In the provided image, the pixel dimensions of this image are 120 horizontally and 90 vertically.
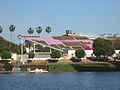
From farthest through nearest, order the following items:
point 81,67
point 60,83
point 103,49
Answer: point 103,49 < point 81,67 < point 60,83

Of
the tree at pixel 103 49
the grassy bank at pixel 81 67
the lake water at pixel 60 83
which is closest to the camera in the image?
the lake water at pixel 60 83

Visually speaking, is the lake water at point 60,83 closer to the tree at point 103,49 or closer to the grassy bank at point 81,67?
the grassy bank at point 81,67

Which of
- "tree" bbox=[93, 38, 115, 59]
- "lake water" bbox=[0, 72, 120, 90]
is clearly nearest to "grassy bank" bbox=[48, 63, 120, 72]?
"tree" bbox=[93, 38, 115, 59]

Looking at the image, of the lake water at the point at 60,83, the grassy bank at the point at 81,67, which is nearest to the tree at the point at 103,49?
the grassy bank at the point at 81,67

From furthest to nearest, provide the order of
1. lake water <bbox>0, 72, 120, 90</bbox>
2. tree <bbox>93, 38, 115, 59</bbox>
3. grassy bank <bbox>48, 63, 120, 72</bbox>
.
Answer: tree <bbox>93, 38, 115, 59</bbox> < grassy bank <bbox>48, 63, 120, 72</bbox> < lake water <bbox>0, 72, 120, 90</bbox>

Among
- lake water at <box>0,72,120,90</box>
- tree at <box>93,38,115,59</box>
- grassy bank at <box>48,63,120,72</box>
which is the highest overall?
tree at <box>93,38,115,59</box>

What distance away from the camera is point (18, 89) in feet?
249

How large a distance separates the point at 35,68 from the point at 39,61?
2467 centimetres

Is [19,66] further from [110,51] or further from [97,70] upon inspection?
[110,51]

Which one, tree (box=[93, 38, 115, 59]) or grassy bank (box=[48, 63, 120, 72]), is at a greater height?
tree (box=[93, 38, 115, 59])

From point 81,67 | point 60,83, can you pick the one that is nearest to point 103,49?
point 81,67

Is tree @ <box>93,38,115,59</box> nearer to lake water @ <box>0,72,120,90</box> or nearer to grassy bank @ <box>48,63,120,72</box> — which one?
grassy bank @ <box>48,63,120,72</box>

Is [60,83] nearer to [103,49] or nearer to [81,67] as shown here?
[81,67]

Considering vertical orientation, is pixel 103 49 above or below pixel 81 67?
above
